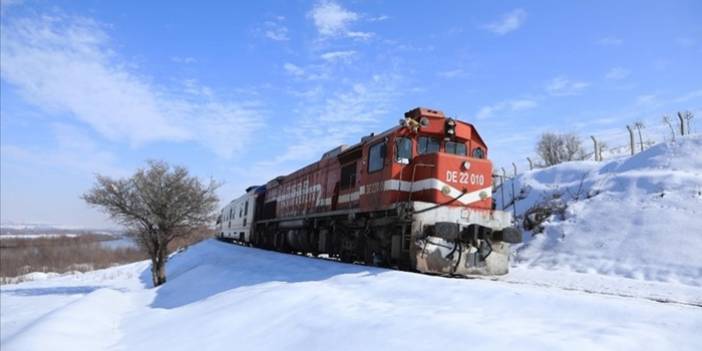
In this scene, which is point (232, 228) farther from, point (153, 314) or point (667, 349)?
point (667, 349)

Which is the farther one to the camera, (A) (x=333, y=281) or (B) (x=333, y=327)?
(A) (x=333, y=281)

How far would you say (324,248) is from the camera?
1459 cm

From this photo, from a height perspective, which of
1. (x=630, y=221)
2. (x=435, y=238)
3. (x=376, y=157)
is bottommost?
(x=435, y=238)

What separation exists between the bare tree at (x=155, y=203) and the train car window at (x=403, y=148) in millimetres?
15169

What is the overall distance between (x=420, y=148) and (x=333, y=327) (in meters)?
5.87

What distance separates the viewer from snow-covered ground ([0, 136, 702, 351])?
523cm

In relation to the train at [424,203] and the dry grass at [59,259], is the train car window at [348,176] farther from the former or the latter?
the dry grass at [59,259]

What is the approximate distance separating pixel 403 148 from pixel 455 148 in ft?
4.44

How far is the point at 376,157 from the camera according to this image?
467 inches

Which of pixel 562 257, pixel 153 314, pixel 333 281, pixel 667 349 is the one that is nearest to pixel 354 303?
pixel 333 281

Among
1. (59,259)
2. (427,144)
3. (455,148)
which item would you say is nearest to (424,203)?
(427,144)

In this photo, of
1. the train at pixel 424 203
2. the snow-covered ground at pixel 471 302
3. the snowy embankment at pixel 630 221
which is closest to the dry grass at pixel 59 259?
the snow-covered ground at pixel 471 302

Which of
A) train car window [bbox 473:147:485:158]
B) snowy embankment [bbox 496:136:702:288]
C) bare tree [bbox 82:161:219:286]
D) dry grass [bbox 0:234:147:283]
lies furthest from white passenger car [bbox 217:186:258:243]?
dry grass [bbox 0:234:147:283]

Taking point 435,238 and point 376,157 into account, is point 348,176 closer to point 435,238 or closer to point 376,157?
point 376,157
